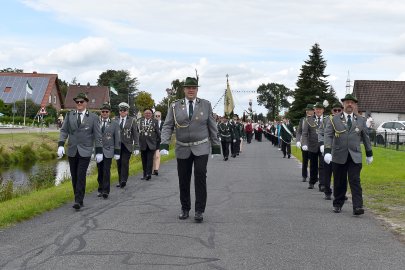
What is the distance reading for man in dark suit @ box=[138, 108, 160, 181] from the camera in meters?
16.6

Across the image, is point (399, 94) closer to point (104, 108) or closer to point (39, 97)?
point (39, 97)

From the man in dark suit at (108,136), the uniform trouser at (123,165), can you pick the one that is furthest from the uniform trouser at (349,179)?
the uniform trouser at (123,165)

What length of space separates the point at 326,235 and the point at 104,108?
647 cm

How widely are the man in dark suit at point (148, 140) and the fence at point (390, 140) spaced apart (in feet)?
58.2

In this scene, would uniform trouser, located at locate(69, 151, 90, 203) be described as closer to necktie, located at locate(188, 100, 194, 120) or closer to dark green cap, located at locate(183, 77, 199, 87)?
necktie, located at locate(188, 100, 194, 120)

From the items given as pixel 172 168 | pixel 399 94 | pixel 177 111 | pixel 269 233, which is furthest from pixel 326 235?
pixel 399 94

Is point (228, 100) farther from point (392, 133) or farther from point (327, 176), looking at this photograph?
Result: point (327, 176)

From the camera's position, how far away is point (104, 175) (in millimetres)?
12539

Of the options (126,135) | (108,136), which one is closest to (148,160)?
(126,135)

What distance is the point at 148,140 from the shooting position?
54.9 feet

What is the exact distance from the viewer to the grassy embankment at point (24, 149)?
31000mm

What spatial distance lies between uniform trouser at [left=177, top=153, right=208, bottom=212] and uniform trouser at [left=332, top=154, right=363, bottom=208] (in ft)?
7.87

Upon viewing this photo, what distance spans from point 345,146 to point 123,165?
19.5 feet

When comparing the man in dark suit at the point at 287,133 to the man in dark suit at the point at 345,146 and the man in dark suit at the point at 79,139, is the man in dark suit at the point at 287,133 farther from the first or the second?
the man in dark suit at the point at 79,139
